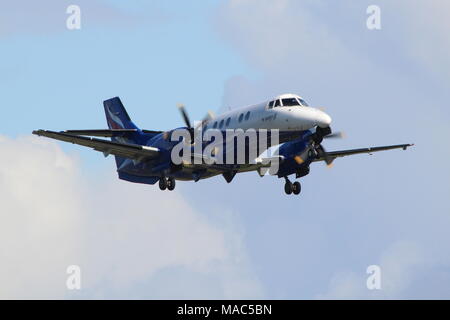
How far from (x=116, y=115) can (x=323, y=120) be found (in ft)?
51.2

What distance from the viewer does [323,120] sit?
38.1 m

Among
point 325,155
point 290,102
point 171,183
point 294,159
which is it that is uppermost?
point 290,102

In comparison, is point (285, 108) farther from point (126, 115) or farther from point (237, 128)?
point (126, 115)

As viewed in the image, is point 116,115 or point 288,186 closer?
point 288,186

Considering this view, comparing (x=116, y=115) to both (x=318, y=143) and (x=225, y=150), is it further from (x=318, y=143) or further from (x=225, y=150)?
(x=318, y=143)

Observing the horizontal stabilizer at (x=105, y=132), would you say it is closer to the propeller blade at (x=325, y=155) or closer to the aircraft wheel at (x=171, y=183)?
the aircraft wheel at (x=171, y=183)

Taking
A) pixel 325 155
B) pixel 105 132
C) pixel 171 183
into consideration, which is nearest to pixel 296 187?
pixel 325 155

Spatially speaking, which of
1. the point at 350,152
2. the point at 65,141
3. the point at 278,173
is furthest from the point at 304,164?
the point at 65,141

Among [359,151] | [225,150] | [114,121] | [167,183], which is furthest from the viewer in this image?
[114,121]

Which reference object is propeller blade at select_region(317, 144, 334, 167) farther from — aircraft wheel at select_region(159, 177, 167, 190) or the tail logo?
the tail logo

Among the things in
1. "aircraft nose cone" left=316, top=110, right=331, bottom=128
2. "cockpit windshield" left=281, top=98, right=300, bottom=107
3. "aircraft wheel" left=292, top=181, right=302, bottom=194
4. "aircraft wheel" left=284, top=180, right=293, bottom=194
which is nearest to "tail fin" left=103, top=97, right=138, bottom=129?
"aircraft wheel" left=284, top=180, right=293, bottom=194

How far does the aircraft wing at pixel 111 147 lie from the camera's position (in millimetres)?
39156
